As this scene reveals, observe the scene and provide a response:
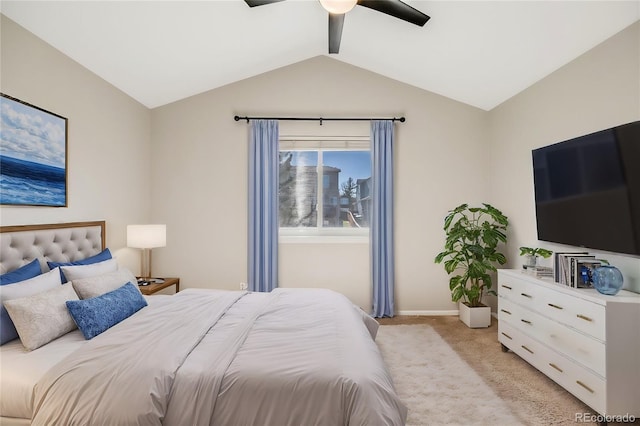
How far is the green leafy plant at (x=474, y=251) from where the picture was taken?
3650mm

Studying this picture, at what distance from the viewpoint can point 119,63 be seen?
3.09 metres

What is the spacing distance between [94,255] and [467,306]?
12.4 feet

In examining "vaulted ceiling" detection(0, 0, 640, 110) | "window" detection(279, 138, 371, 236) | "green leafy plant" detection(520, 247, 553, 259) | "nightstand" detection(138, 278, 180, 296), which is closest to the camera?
"vaulted ceiling" detection(0, 0, 640, 110)

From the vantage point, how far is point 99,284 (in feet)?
7.56

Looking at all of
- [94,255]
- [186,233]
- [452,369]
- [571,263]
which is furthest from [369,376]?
[186,233]

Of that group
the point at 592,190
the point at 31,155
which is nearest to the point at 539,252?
the point at 592,190

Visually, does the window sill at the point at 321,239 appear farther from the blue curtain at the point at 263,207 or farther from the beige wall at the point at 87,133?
the beige wall at the point at 87,133

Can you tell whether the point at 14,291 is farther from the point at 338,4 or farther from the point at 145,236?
the point at 338,4

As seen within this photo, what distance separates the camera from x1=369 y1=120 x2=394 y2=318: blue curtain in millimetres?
4059

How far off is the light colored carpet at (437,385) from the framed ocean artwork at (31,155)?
2.94 metres

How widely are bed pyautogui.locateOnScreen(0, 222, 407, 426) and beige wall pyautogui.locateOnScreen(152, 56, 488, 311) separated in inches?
79.2

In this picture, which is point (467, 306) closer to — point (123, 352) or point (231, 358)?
point (231, 358)

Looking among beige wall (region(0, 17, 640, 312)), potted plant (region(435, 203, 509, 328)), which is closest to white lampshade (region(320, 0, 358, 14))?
beige wall (region(0, 17, 640, 312))

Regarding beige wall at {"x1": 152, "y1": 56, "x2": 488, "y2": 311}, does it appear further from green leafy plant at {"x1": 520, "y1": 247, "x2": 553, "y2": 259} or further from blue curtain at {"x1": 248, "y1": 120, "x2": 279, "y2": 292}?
green leafy plant at {"x1": 520, "y1": 247, "x2": 553, "y2": 259}
